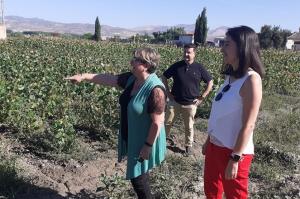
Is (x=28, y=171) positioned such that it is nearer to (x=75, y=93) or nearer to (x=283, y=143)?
(x=75, y=93)

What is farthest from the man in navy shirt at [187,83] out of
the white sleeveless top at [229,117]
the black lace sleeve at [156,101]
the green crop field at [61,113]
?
the white sleeveless top at [229,117]

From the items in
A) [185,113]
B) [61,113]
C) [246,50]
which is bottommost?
[61,113]

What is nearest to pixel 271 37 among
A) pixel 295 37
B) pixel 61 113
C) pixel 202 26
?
pixel 202 26

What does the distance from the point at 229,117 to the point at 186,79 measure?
3.26 m

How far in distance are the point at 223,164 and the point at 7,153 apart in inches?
133

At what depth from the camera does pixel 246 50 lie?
11.1ft

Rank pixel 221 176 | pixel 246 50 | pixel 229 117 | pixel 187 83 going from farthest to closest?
pixel 187 83 < pixel 221 176 < pixel 229 117 < pixel 246 50

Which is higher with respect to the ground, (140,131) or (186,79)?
(186,79)

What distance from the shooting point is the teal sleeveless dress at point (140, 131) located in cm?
388

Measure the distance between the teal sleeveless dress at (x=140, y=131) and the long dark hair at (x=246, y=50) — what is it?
795mm

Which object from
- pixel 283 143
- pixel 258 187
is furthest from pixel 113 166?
pixel 283 143

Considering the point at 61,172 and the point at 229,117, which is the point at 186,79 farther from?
the point at 229,117

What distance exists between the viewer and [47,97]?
784cm

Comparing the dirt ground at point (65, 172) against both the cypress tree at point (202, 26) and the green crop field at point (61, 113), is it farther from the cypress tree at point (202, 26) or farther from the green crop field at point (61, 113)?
the cypress tree at point (202, 26)
